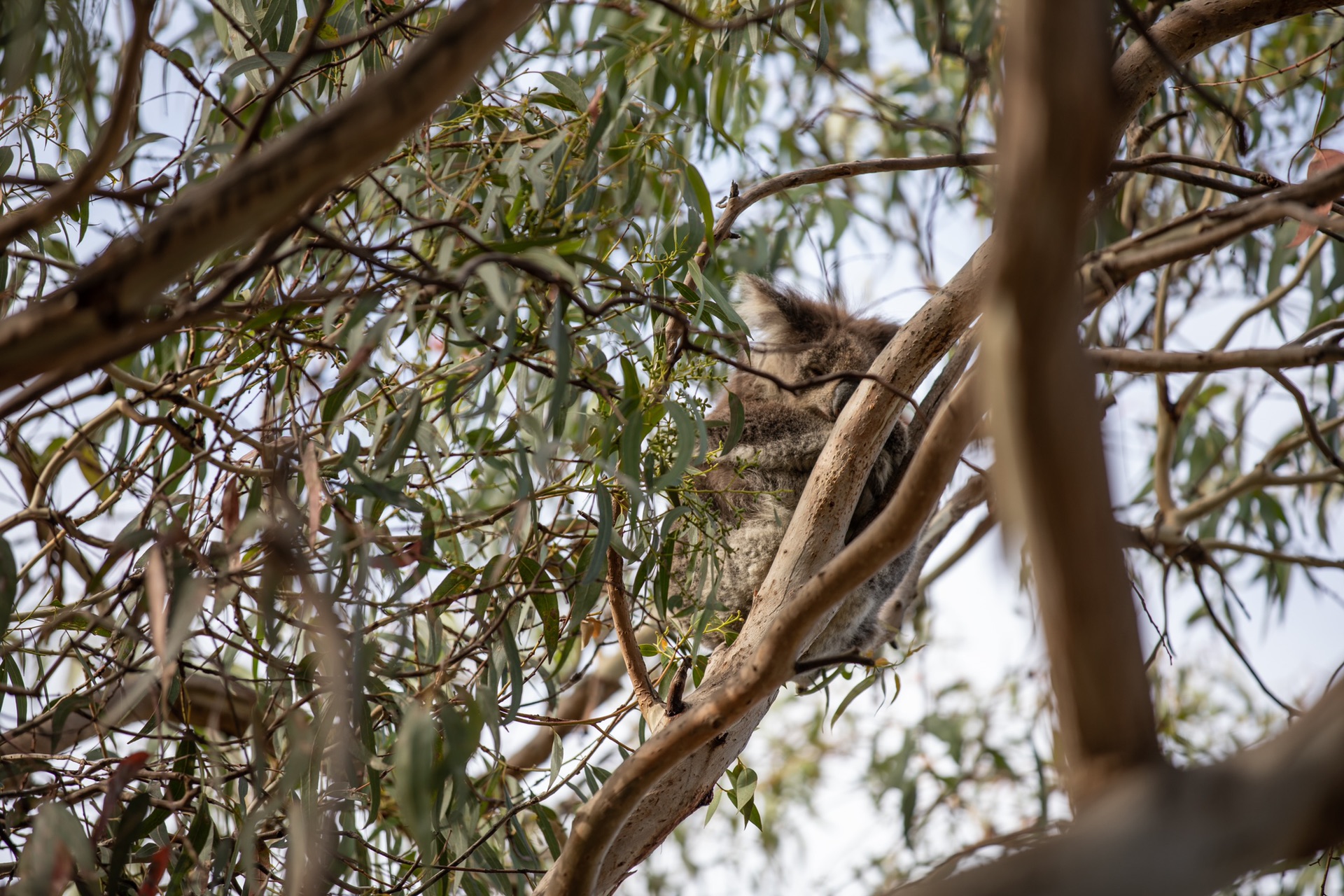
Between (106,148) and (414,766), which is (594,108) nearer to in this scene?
(106,148)

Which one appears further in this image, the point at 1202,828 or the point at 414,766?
the point at 414,766

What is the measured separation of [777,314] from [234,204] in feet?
7.56

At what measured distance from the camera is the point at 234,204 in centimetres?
91

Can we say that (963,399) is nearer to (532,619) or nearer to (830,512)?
(830,512)

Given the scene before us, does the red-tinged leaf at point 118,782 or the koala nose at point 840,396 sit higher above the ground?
the koala nose at point 840,396

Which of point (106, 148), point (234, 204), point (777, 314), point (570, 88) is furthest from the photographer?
point (777, 314)

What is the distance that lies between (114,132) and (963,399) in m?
0.93

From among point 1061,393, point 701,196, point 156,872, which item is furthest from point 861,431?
point 156,872

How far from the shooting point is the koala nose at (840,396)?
279 centimetres

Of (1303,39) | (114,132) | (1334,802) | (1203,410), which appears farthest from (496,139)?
(1303,39)

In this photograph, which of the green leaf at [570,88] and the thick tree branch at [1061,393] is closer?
the thick tree branch at [1061,393]

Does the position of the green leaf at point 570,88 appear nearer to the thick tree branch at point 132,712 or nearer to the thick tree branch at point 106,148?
the thick tree branch at point 106,148

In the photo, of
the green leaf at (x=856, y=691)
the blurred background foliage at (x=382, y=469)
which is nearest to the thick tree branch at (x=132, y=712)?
the blurred background foliage at (x=382, y=469)

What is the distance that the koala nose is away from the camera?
2791mm
